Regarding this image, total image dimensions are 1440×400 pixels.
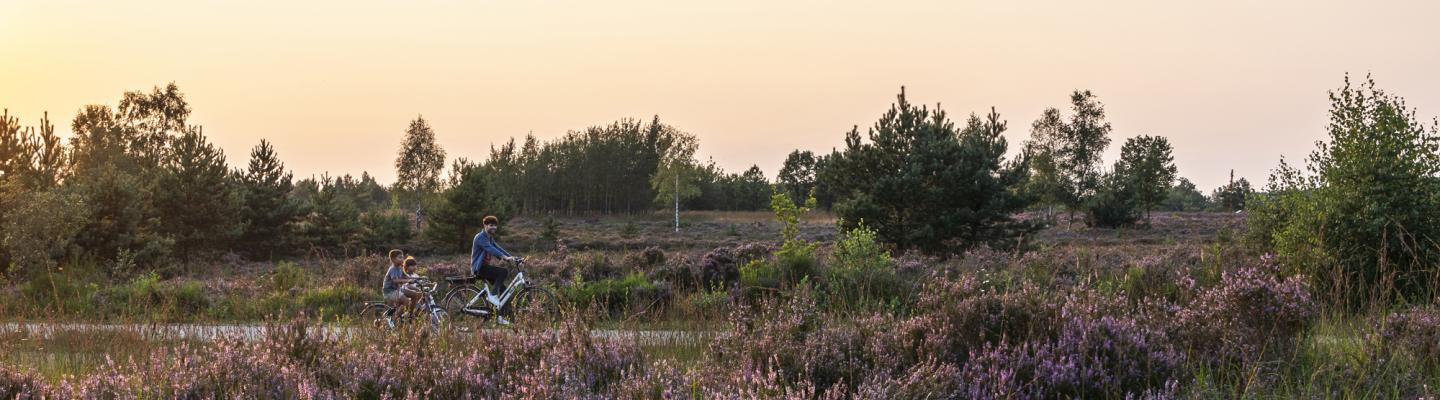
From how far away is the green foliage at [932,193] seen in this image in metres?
23.7

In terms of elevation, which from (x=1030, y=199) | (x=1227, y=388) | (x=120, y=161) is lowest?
(x=1227, y=388)

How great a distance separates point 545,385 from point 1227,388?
338 cm

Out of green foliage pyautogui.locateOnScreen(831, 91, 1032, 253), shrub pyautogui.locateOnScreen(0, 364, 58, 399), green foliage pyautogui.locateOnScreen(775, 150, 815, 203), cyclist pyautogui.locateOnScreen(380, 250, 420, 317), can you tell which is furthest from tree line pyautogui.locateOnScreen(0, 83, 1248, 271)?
green foliage pyautogui.locateOnScreen(775, 150, 815, 203)

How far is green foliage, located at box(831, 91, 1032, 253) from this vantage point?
23.7 metres

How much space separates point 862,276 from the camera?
12.0 meters

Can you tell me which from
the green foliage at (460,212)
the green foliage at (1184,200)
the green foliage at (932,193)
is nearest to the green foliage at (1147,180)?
the green foliage at (1184,200)

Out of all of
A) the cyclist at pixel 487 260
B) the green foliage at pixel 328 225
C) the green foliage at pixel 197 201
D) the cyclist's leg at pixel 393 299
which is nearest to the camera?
the cyclist's leg at pixel 393 299

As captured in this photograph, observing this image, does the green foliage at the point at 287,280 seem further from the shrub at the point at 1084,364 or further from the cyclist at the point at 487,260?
the shrub at the point at 1084,364

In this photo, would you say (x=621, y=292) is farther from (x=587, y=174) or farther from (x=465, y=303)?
(x=587, y=174)

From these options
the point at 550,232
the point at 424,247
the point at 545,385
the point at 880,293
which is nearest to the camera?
the point at 545,385

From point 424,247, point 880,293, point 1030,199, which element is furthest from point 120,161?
point 880,293

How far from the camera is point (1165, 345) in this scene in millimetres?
4355

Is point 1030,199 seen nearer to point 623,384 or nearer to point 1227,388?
point 1227,388

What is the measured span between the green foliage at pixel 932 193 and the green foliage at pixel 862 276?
32.0 feet
